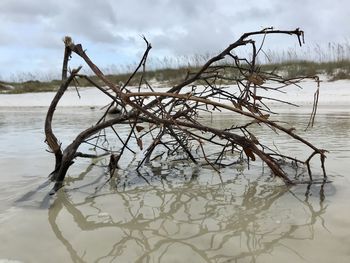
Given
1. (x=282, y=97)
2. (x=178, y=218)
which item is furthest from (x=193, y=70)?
(x=178, y=218)

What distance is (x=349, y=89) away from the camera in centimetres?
1420

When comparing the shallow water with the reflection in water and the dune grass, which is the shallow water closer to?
the reflection in water

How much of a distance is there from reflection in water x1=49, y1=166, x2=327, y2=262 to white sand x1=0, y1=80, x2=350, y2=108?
9.62 m

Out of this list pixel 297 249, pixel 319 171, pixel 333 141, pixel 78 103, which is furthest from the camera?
pixel 78 103

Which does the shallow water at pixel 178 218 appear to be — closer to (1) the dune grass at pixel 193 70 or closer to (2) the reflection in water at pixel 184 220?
(2) the reflection in water at pixel 184 220

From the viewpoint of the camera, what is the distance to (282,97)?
13.7 metres

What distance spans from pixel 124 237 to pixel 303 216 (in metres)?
0.96

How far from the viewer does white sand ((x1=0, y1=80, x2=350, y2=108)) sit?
1301cm

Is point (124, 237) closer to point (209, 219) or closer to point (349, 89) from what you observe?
point (209, 219)

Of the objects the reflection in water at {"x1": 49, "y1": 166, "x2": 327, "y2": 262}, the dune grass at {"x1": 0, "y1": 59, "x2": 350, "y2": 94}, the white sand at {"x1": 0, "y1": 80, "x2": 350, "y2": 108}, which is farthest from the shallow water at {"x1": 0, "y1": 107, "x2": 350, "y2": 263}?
the dune grass at {"x1": 0, "y1": 59, "x2": 350, "y2": 94}

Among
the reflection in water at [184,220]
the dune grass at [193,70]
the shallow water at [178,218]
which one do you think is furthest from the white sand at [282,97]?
the reflection in water at [184,220]

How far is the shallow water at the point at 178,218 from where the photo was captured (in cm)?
187

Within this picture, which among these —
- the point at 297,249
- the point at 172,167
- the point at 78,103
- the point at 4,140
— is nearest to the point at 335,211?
the point at 297,249

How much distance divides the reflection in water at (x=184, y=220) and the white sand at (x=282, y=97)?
31.6 feet
